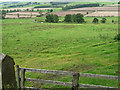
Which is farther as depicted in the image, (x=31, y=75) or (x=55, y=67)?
(x=55, y=67)

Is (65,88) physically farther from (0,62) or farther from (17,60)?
(17,60)

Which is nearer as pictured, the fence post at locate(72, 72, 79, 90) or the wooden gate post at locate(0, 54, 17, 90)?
the fence post at locate(72, 72, 79, 90)

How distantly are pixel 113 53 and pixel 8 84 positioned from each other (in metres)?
11.3

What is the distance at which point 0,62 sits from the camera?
21.7 feet

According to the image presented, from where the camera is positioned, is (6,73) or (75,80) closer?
(75,80)

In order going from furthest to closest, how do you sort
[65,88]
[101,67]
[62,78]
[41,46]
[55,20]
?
[55,20] < [41,46] < [101,67] < [62,78] < [65,88]

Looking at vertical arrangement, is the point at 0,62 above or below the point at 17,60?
above

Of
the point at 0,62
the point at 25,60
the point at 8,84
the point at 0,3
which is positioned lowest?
the point at 25,60

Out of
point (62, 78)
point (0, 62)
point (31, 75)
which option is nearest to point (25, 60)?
point (31, 75)

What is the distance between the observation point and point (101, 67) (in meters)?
12.5

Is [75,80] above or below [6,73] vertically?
below

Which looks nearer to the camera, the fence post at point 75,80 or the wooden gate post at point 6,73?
the fence post at point 75,80

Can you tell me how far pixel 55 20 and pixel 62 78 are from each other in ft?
144

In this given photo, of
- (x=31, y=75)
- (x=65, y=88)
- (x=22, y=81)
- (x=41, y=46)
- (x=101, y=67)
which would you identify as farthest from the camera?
(x=41, y=46)
